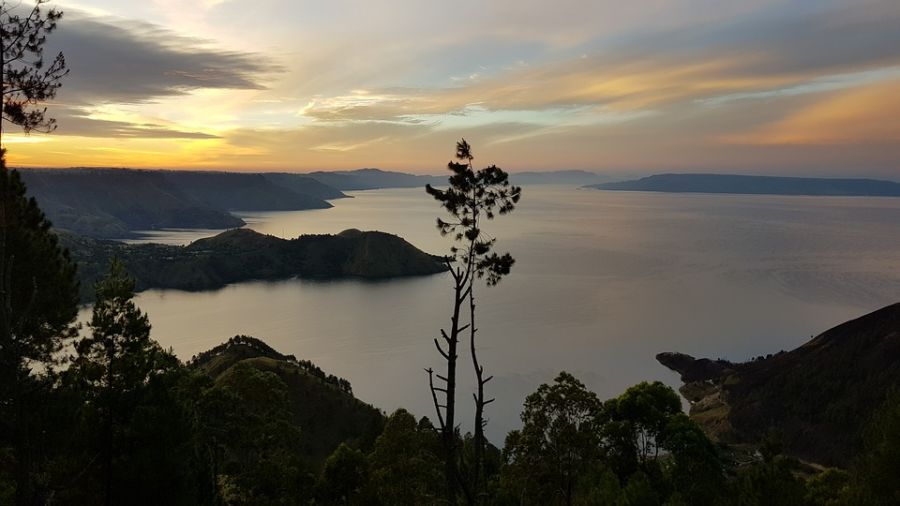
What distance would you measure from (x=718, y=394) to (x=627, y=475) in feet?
246

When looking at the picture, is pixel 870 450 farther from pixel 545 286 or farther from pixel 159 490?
pixel 545 286

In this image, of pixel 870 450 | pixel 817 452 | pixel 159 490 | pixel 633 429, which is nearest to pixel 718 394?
pixel 817 452

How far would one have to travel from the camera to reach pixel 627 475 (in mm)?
36094

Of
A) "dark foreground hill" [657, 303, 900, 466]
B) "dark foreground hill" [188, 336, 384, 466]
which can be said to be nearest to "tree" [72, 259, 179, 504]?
"dark foreground hill" [188, 336, 384, 466]

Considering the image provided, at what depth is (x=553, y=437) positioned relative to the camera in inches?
1217

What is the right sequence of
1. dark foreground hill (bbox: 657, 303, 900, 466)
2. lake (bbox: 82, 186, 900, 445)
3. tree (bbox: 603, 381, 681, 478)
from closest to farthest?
tree (bbox: 603, 381, 681, 478)
dark foreground hill (bbox: 657, 303, 900, 466)
lake (bbox: 82, 186, 900, 445)

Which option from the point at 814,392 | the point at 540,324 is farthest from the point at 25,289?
the point at 540,324

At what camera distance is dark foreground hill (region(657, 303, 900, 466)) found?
3150 inches

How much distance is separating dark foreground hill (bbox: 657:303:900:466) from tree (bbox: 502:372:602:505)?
181 ft

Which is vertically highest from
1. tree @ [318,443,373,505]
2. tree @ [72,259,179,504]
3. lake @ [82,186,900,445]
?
tree @ [72,259,179,504]

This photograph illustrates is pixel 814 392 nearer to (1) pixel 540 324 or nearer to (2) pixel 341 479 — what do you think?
(1) pixel 540 324

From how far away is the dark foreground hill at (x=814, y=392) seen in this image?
8000 centimetres

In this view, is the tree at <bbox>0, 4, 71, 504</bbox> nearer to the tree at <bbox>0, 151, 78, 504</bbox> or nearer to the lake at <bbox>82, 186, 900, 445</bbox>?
the tree at <bbox>0, 151, 78, 504</bbox>

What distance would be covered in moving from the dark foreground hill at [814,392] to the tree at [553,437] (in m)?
55.3
